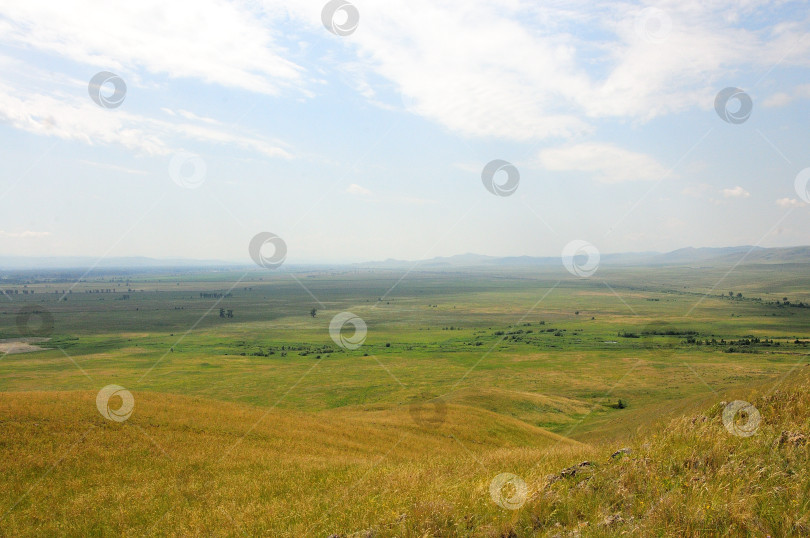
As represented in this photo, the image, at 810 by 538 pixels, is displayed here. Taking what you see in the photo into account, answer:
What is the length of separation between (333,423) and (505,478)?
20.6 m

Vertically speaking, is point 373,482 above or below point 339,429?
above

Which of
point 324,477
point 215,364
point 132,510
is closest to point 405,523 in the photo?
point 324,477

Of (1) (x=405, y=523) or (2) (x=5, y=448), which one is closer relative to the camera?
(1) (x=405, y=523)

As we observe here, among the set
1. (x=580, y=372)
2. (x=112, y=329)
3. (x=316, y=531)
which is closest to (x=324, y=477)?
(x=316, y=531)

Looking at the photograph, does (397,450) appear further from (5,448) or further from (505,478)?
(5,448)

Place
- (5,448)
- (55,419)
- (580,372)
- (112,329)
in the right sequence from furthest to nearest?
(112,329) → (580,372) → (55,419) → (5,448)

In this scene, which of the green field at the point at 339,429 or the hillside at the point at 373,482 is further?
the green field at the point at 339,429

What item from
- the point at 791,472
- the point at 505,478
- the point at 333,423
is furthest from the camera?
the point at 333,423

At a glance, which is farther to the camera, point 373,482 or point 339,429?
point 339,429

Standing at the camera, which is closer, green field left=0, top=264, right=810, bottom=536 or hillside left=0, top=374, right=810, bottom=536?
hillside left=0, top=374, right=810, bottom=536

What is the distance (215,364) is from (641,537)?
4263 inches

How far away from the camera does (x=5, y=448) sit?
15977 mm

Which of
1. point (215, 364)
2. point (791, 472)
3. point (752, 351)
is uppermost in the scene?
point (215, 364)

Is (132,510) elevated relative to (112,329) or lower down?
lower down
